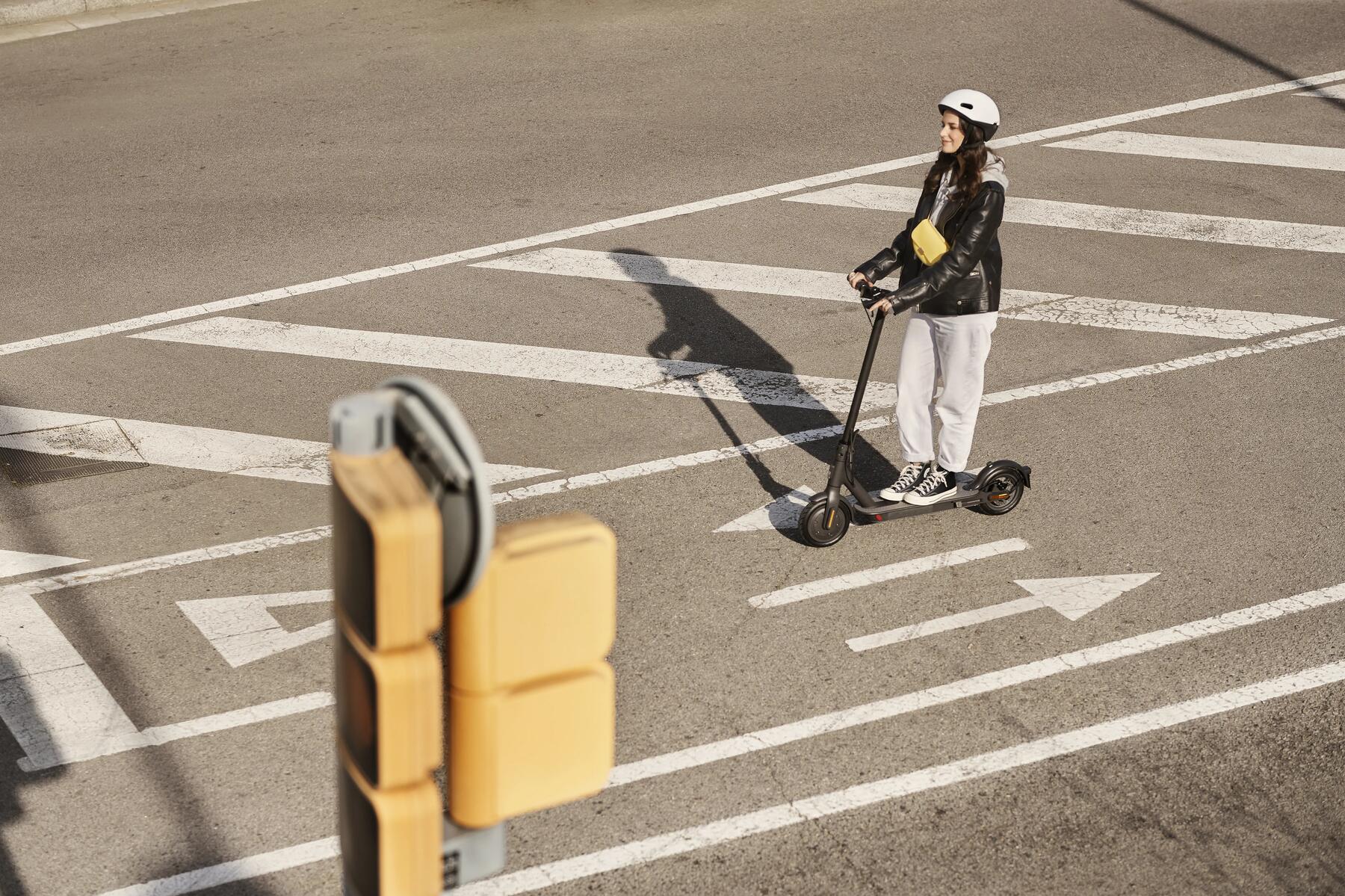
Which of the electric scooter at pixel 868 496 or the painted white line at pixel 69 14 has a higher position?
the painted white line at pixel 69 14

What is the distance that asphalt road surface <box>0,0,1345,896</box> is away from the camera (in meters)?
6.09

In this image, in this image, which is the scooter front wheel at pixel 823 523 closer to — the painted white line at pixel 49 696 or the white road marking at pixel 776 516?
the white road marking at pixel 776 516

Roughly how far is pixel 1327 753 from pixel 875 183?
22.8 feet

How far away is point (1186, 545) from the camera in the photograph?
25.9 ft

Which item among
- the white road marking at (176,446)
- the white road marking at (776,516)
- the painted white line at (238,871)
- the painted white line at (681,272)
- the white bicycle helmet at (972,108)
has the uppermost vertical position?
the white bicycle helmet at (972,108)

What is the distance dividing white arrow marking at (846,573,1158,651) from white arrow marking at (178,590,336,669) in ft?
8.33

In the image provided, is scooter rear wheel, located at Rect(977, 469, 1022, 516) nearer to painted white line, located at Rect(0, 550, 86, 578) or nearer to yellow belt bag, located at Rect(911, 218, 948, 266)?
yellow belt bag, located at Rect(911, 218, 948, 266)

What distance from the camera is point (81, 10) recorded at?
16.4 m

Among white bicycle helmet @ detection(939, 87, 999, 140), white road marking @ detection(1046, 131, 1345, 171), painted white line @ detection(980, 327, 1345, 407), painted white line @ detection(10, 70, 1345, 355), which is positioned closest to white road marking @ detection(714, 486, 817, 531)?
painted white line @ detection(980, 327, 1345, 407)

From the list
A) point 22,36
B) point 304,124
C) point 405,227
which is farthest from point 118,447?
point 22,36

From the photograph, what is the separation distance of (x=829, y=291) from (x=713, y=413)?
1.94 m

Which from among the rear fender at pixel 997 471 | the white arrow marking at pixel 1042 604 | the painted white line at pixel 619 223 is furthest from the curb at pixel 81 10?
the white arrow marking at pixel 1042 604

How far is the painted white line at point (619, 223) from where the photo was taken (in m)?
10.3

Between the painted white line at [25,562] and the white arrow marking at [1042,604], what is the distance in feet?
12.8
